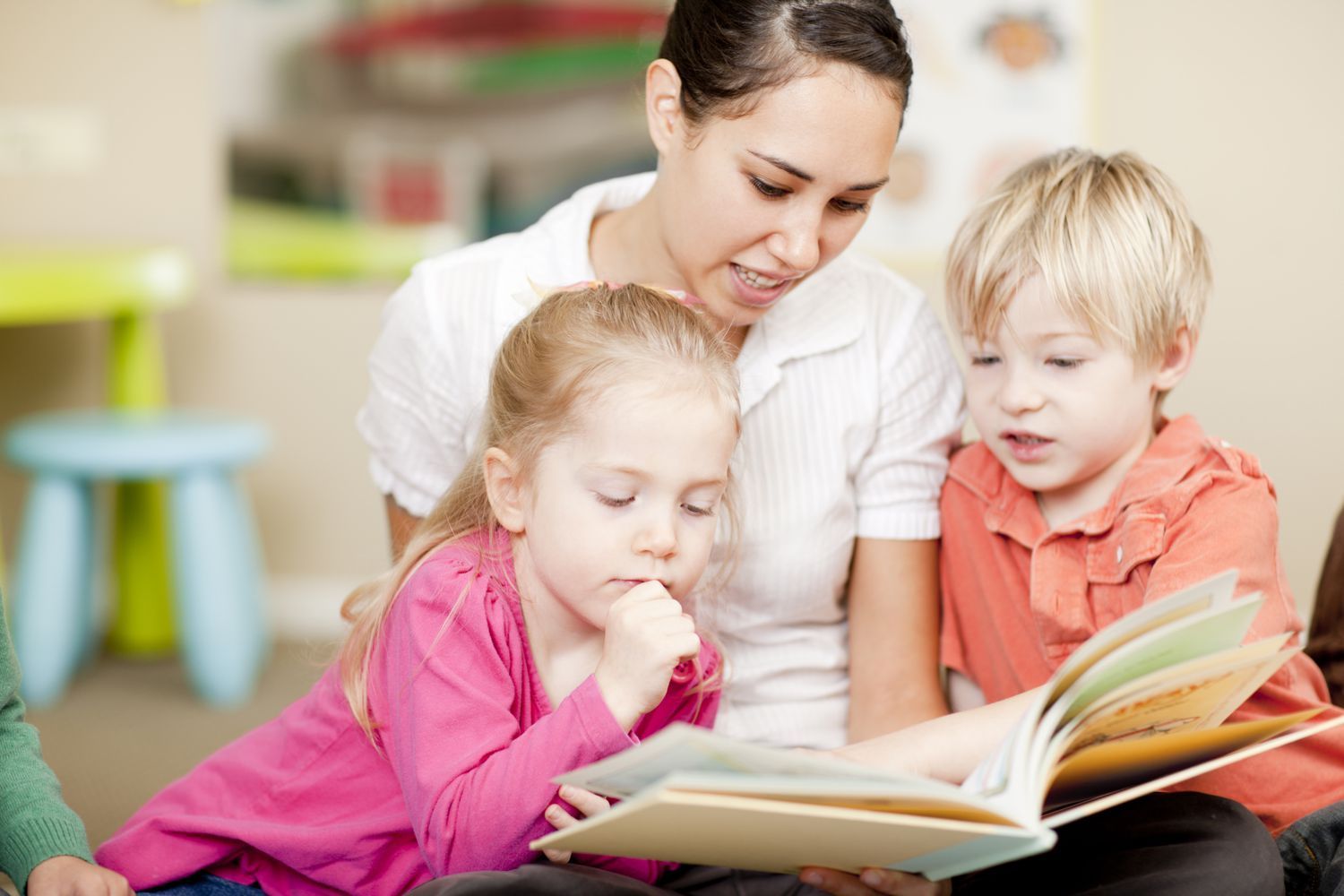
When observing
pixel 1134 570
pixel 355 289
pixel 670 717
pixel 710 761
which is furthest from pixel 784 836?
pixel 355 289

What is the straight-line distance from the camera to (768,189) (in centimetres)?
115

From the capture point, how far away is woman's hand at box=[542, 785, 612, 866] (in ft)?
2.97

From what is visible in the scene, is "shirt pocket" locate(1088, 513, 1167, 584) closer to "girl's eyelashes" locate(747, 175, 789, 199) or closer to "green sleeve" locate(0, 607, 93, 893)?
"girl's eyelashes" locate(747, 175, 789, 199)

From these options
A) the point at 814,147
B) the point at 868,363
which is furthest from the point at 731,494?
the point at 814,147

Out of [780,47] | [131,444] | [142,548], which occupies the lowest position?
[142,548]

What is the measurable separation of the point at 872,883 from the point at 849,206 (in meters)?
0.55

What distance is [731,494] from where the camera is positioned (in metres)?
1.23

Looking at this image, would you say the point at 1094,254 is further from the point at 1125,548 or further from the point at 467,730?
the point at 467,730

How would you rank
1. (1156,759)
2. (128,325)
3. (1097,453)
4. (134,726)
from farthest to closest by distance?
(128,325) < (134,726) < (1097,453) < (1156,759)

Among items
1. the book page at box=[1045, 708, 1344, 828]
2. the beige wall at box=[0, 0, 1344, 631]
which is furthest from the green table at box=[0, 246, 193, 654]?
the book page at box=[1045, 708, 1344, 828]

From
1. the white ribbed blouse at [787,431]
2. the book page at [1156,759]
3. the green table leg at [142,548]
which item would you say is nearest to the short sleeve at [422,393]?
the white ribbed blouse at [787,431]

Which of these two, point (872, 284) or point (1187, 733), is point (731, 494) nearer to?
point (872, 284)

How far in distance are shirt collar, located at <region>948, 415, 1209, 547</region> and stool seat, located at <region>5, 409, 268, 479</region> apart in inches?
59.8

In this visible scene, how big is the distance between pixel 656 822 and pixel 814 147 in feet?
1.91
